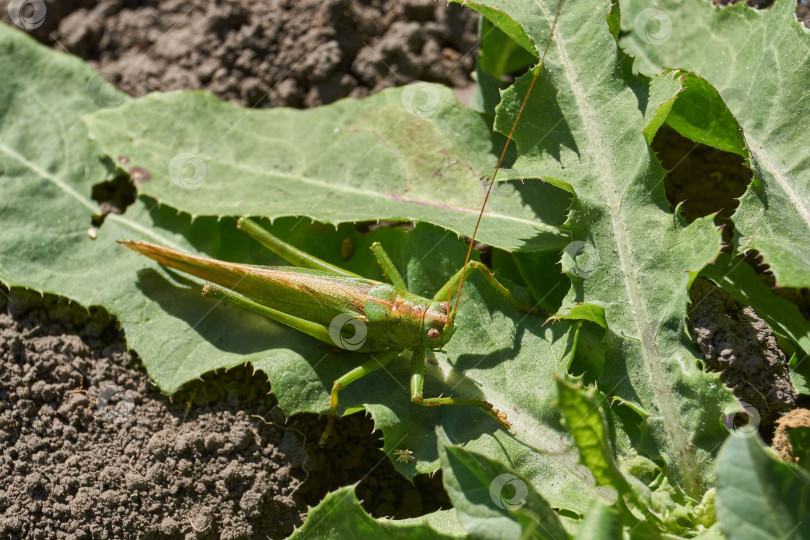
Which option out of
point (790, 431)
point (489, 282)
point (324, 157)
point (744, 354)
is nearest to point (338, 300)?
point (489, 282)

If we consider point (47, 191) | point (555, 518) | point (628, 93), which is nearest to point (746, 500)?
point (555, 518)

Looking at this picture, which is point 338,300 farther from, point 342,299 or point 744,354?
point 744,354

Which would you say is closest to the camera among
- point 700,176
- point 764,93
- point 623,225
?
point 623,225

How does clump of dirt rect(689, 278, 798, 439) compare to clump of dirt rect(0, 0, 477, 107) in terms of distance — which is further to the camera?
clump of dirt rect(0, 0, 477, 107)

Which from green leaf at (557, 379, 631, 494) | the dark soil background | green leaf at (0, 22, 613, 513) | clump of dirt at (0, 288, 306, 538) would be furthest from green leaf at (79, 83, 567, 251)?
green leaf at (557, 379, 631, 494)

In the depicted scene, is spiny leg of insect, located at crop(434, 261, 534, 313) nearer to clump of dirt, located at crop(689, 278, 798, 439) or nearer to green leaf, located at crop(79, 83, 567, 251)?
green leaf, located at crop(79, 83, 567, 251)

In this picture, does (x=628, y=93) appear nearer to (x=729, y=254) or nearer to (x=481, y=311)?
(x=729, y=254)
